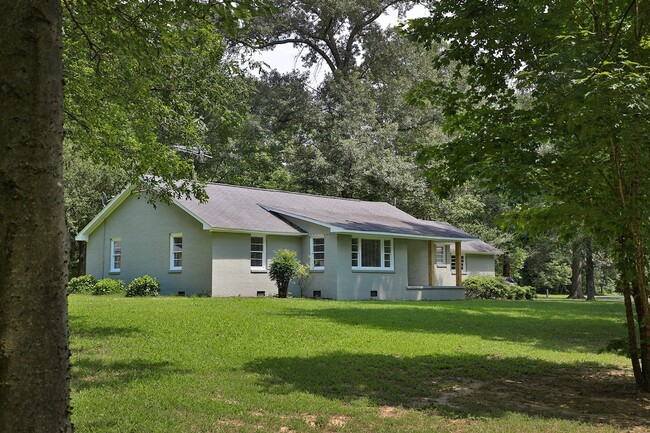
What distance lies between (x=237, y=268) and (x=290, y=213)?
3.74 meters

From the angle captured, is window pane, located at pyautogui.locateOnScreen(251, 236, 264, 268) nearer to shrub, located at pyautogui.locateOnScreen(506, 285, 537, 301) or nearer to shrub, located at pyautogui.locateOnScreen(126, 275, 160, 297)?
shrub, located at pyautogui.locateOnScreen(126, 275, 160, 297)

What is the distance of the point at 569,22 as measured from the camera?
7.87 meters

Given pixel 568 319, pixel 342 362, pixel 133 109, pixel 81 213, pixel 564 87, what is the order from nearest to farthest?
pixel 564 87 → pixel 342 362 → pixel 133 109 → pixel 568 319 → pixel 81 213

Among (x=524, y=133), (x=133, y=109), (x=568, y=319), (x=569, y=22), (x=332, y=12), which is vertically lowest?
(x=568, y=319)

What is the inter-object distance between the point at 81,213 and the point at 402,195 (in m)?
18.9

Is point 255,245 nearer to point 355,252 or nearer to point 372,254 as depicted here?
point 355,252

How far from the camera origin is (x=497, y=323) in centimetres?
1534

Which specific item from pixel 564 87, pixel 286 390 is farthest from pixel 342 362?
pixel 564 87

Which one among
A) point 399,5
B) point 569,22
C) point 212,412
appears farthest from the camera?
point 399,5

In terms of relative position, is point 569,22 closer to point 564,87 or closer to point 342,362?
point 564,87

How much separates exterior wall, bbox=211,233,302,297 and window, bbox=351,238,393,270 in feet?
10.4

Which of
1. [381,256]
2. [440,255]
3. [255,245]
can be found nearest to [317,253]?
[255,245]

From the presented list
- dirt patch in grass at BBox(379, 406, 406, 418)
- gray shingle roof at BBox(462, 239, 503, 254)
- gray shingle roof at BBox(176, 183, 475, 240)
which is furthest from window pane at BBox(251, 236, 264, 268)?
dirt patch in grass at BBox(379, 406, 406, 418)

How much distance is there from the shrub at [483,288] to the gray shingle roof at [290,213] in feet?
10.1
